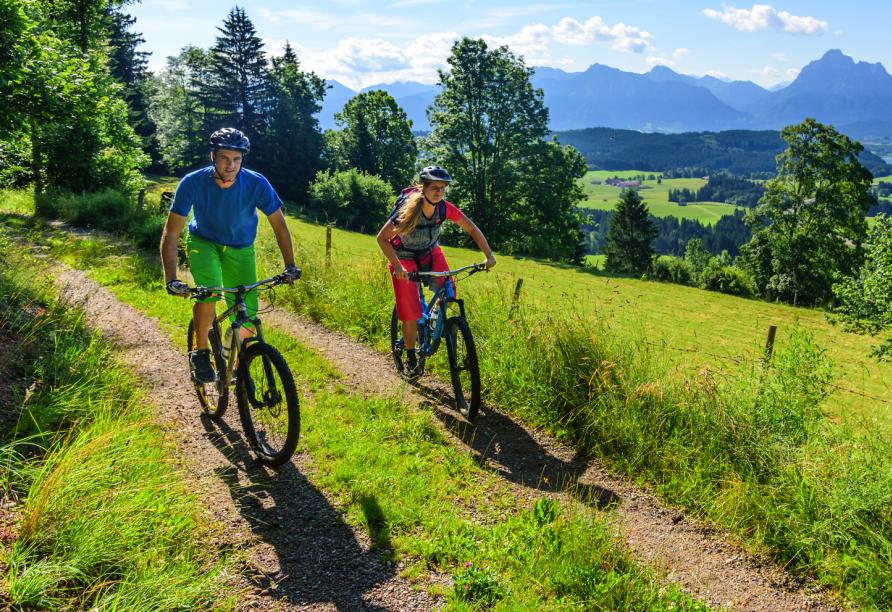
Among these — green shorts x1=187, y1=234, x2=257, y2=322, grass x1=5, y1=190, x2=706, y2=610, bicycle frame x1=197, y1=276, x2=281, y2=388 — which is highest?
green shorts x1=187, y1=234, x2=257, y2=322

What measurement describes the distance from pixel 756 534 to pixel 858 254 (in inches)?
1689

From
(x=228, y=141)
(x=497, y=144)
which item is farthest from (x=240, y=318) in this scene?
(x=497, y=144)

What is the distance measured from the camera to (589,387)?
5805mm

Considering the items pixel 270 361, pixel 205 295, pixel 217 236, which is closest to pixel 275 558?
pixel 270 361

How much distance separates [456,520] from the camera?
163 inches

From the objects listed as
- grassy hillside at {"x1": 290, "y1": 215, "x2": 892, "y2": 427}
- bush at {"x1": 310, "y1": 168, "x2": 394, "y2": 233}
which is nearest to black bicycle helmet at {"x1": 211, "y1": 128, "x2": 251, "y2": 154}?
grassy hillside at {"x1": 290, "y1": 215, "x2": 892, "y2": 427}

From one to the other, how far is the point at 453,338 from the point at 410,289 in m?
0.87

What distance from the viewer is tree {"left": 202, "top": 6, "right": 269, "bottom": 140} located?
5388 cm

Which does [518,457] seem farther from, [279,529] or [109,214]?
[109,214]

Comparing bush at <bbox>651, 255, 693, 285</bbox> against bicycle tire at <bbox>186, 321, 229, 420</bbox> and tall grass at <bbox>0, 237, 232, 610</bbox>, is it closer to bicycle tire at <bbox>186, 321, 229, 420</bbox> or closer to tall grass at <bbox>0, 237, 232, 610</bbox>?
bicycle tire at <bbox>186, 321, 229, 420</bbox>

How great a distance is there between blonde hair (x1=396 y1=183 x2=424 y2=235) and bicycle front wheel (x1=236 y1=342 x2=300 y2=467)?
2183mm

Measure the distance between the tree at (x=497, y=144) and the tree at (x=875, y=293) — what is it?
25768mm

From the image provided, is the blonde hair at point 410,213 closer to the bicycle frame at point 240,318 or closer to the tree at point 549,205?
the bicycle frame at point 240,318

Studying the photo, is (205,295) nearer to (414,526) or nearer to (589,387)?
(414,526)
